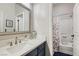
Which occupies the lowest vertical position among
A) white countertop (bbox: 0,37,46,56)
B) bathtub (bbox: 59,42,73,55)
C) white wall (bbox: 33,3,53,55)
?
bathtub (bbox: 59,42,73,55)

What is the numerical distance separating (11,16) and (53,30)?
135 centimetres

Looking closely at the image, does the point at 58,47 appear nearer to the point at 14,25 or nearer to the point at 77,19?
the point at 77,19

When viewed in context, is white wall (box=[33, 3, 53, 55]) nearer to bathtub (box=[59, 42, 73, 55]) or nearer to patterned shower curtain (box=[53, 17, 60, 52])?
patterned shower curtain (box=[53, 17, 60, 52])

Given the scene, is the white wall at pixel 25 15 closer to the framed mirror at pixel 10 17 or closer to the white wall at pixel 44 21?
the framed mirror at pixel 10 17

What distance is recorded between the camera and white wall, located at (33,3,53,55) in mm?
2643

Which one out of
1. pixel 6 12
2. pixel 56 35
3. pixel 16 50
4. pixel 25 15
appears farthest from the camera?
pixel 56 35

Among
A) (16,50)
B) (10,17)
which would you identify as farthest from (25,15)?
(16,50)

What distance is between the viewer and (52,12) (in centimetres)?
269

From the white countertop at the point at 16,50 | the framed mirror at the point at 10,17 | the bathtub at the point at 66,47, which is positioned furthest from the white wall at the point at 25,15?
the bathtub at the point at 66,47

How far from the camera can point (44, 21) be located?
2732 mm

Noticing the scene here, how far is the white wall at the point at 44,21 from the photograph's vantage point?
2643mm

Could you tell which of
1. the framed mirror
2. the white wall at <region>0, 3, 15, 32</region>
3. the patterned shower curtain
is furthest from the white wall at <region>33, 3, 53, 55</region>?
the white wall at <region>0, 3, 15, 32</region>

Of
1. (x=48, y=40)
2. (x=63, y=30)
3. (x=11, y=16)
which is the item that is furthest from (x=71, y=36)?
(x=11, y=16)

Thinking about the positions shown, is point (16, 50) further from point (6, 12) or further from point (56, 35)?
point (56, 35)
